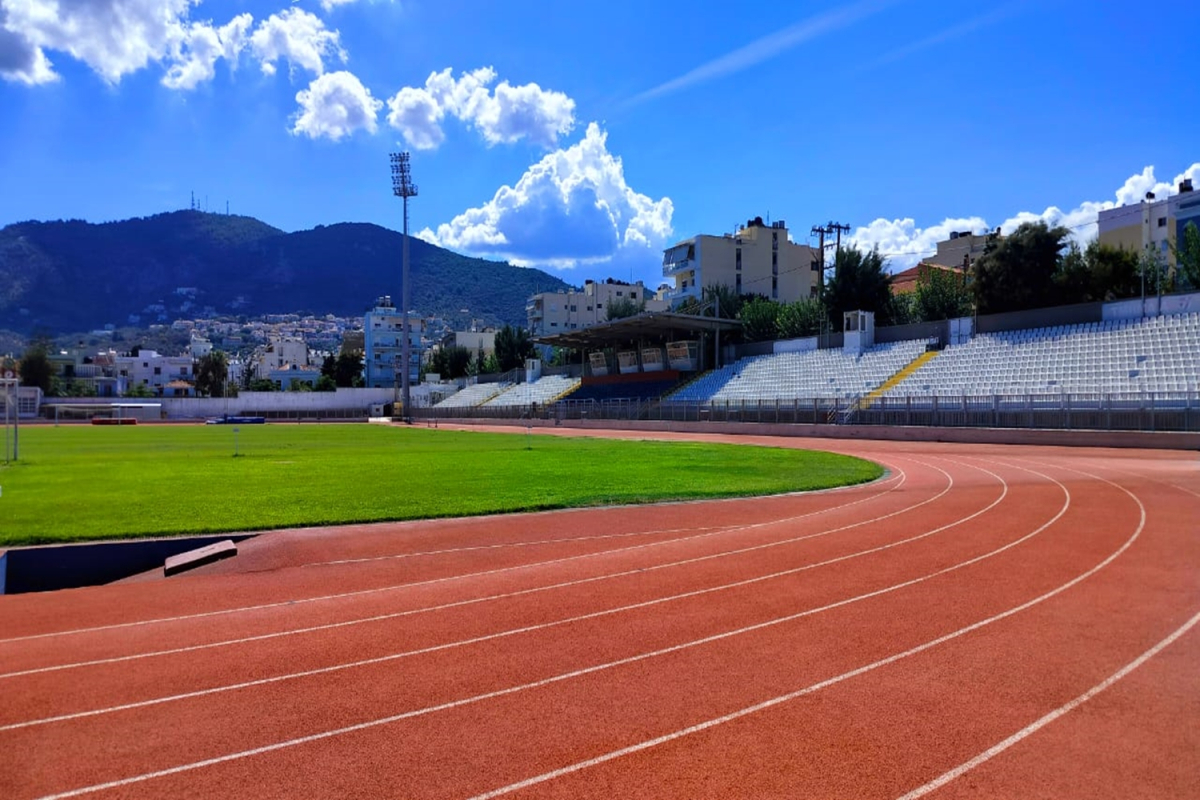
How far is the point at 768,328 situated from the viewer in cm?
6825

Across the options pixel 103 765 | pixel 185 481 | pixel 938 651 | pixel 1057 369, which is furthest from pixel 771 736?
pixel 1057 369

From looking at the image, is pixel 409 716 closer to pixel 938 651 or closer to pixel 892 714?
pixel 892 714

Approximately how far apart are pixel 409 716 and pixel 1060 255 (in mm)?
57417

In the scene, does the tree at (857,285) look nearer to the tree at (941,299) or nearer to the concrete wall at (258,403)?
the tree at (941,299)

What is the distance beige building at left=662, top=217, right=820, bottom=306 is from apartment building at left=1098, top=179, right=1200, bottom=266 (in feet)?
103

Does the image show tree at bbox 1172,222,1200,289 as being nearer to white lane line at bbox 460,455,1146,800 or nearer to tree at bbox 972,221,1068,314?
tree at bbox 972,221,1068,314

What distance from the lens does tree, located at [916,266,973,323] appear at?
2290 inches

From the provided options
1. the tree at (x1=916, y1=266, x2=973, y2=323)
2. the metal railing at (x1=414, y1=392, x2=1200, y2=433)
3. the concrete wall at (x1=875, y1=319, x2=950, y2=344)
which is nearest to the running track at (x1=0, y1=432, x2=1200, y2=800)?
the metal railing at (x1=414, y1=392, x2=1200, y2=433)

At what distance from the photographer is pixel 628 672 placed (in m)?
5.85

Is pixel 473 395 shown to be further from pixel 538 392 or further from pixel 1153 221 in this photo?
pixel 1153 221

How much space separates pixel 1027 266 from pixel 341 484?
1886 inches

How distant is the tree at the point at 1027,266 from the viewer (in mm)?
49812

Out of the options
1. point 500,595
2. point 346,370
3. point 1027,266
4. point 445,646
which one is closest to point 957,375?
point 1027,266

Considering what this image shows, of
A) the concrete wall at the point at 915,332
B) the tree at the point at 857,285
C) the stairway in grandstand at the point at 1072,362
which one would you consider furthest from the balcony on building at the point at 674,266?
the stairway in grandstand at the point at 1072,362
